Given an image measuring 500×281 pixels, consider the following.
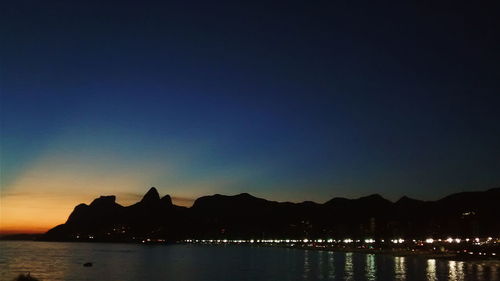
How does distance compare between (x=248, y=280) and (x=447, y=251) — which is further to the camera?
(x=447, y=251)

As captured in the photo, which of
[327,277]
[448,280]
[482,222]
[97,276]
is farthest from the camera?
[482,222]

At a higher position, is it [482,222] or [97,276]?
[482,222]

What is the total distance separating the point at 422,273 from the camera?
78.7 metres

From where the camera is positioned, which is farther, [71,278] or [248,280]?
[71,278]

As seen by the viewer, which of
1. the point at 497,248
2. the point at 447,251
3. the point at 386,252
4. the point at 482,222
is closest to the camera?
the point at 497,248

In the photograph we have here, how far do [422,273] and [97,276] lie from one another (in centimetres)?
5120

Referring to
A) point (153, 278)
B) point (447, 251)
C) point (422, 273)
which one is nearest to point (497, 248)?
point (447, 251)

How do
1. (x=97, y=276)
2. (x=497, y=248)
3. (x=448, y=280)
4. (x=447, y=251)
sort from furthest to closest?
(x=447, y=251) < (x=497, y=248) < (x=97, y=276) < (x=448, y=280)

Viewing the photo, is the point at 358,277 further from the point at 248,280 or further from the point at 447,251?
the point at 447,251

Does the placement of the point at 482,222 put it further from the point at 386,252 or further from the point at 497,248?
the point at 497,248

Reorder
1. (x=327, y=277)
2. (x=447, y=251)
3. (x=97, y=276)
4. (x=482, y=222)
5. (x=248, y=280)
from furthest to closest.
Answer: (x=482, y=222) < (x=447, y=251) < (x=97, y=276) < (x=327, y=277) < (x=248, y=280)

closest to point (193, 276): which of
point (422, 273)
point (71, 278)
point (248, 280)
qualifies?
→ point (248, 280)

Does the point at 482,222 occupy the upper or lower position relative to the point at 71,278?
upper

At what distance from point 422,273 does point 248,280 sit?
27.8 meters
